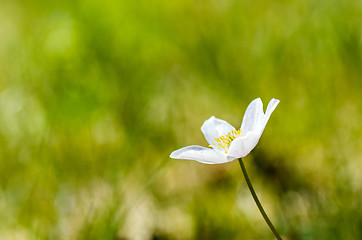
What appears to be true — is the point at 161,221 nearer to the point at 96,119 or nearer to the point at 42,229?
the point at 42,229

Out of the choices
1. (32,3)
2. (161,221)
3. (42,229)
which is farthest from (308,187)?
(32,3)

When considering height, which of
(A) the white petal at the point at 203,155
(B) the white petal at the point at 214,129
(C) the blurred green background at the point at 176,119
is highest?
(C) the blurred green background at the point at 176,119

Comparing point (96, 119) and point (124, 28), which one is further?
point (124, 28)

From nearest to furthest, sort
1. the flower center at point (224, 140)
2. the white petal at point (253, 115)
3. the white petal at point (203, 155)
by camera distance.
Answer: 1. the white petal at point (203, 155)
2. the white petal at point (253, 115)
3. the flower center at point (224, 140)

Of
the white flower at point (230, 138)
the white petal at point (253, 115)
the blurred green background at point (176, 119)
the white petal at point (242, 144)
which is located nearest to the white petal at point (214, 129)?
the white flower at point (230, 138)

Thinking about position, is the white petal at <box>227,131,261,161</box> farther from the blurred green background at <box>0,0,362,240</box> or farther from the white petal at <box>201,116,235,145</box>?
the blurred green background at <box>0,0,362,240</box>


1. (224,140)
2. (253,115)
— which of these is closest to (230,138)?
(224,140)

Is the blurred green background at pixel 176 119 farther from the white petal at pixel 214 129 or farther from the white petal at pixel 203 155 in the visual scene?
the white petal at pixel 203 155
